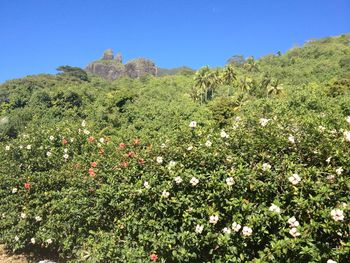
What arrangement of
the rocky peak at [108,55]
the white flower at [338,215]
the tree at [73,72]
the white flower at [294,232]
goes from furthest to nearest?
the rocky peak at [108,55]
the tree at [73,72]
the white flower at [294,232]
the white flower at [338,215]

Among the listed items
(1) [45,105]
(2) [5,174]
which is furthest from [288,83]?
(2) [5,174]

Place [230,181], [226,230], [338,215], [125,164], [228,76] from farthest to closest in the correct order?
[228,76] → [125,164] → [230,181] → [226,230] → [338,215]

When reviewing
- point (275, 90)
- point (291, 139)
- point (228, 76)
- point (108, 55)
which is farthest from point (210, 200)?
point (108, 55)

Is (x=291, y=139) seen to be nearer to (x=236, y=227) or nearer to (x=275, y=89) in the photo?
(x=236, y=227)

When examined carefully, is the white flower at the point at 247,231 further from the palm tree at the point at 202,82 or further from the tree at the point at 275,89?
the palm tree at the point at 202,82

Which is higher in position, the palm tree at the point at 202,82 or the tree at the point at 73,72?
the tree at the point at 73,72

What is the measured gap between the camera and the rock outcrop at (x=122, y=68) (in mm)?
105562

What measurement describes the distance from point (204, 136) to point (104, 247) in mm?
1643

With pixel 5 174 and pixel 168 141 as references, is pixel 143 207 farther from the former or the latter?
pixel 5 174

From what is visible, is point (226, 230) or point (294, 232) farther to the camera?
point (226, 230)

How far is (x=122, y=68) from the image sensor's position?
4205 inches

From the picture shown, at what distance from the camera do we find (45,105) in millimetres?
44000

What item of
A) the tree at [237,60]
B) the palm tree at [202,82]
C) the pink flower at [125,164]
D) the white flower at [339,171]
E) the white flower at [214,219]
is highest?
the tree at [237,60]

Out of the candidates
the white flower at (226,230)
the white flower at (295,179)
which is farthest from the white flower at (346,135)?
the white flower at (226,230)
